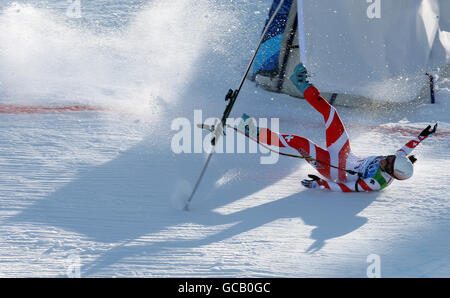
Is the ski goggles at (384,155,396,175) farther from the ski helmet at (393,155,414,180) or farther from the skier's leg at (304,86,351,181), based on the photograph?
the skier's leg at (304,86,351,181)

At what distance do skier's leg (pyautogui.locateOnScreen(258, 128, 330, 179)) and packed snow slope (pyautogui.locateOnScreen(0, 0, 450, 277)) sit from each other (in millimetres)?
203

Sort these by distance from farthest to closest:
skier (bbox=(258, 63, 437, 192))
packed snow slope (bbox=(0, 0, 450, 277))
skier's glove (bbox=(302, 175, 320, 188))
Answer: skier's glove (bbox=(302, 175, 320, 188)) < skier (bbox=(258, 63, 437, 192)) < packed snow slope (bbox=(0, 0, 450, 277))

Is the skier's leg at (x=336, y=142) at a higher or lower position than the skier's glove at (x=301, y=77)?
lower

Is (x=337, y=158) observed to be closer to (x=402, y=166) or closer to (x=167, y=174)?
(x=402, y=166)

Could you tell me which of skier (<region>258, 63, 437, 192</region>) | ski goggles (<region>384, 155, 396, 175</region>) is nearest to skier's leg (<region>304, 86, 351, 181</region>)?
skier (<region>258, 63, 437, 192</region>)

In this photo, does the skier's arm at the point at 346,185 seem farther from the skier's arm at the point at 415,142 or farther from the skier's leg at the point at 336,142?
the skier's arm at the point at 415,142

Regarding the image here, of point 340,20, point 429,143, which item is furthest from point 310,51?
point 429,143

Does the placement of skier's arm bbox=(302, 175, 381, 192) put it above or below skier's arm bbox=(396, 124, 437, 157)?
below

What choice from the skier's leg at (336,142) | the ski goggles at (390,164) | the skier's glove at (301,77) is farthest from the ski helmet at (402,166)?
the skier's glove at (301,77)

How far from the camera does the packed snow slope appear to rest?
9.80 ft

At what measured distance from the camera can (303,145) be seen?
13.3 ft

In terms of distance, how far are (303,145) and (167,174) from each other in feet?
3.40

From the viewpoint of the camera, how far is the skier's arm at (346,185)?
3834mm

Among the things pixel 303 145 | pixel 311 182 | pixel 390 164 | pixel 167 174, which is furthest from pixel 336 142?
pixel 167 174
